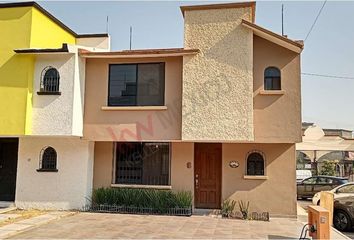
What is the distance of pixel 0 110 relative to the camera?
43.1 feet

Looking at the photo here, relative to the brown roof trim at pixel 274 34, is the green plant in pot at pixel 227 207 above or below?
below

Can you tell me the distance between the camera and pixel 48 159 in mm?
14609

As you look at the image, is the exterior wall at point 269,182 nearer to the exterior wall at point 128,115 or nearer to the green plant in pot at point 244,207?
the green plant in pot at point 244,207

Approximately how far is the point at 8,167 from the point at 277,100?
38.1ft

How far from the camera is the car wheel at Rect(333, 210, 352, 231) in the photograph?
1220 cm

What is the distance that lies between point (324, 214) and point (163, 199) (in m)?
6.70

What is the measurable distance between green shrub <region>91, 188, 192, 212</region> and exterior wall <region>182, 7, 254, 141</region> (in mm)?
2499

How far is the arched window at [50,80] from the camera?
44.8ft

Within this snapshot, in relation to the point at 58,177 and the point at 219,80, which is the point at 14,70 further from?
the point at 219,80

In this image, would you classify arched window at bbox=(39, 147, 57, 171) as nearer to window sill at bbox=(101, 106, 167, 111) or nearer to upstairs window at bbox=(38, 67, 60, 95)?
upstairs window at bbox=(38, 67, 60, 95)

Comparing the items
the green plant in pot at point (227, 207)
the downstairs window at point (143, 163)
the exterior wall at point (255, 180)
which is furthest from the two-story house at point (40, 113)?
the green plant in pot at point (227, 207)

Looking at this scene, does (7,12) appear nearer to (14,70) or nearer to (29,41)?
(29,41)

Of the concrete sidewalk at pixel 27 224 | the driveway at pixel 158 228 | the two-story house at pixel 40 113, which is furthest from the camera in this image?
the two-story house at pixel 40 113

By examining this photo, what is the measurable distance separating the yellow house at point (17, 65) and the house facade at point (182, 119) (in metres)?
0.32
